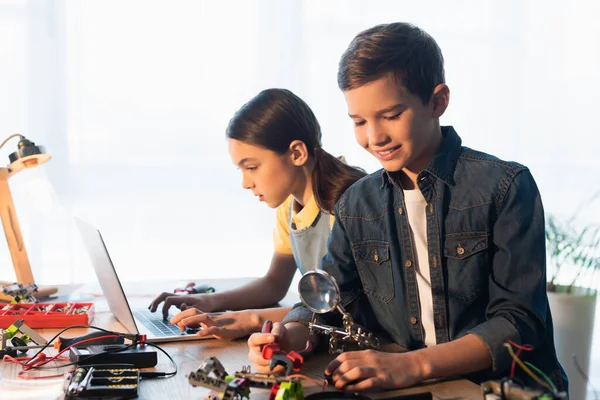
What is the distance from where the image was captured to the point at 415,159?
1.57 metres

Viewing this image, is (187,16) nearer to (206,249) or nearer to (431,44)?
(206,249)

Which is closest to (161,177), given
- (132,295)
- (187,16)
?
(187,16)

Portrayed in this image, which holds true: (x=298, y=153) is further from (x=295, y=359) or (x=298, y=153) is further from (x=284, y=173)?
(x=295, y=359)

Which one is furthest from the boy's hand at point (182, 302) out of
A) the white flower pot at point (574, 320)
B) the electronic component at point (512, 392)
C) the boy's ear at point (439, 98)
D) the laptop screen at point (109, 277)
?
the white flower pot at point (574, 320)

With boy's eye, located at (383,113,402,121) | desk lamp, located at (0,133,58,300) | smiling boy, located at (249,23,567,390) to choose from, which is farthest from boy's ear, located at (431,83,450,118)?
desk lamp, located at (0,133,58,300)

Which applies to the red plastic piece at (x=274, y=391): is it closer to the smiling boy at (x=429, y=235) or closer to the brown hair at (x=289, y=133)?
the smiling boy at (x=429, y=235)

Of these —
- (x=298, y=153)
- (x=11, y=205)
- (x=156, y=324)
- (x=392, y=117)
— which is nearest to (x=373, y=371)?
(x=392, y=117)

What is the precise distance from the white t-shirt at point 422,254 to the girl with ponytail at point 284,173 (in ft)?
1.53

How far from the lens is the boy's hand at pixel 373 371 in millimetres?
1156

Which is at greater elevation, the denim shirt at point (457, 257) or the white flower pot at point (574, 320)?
the denim shirt at point (457, 257)

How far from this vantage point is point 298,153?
2.08 m

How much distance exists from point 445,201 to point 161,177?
2621 millimetres

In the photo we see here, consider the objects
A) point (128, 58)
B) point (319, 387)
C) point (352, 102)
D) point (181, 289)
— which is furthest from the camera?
point (128, 58)

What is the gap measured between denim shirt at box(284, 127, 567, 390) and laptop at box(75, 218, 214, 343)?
0.99 feet
